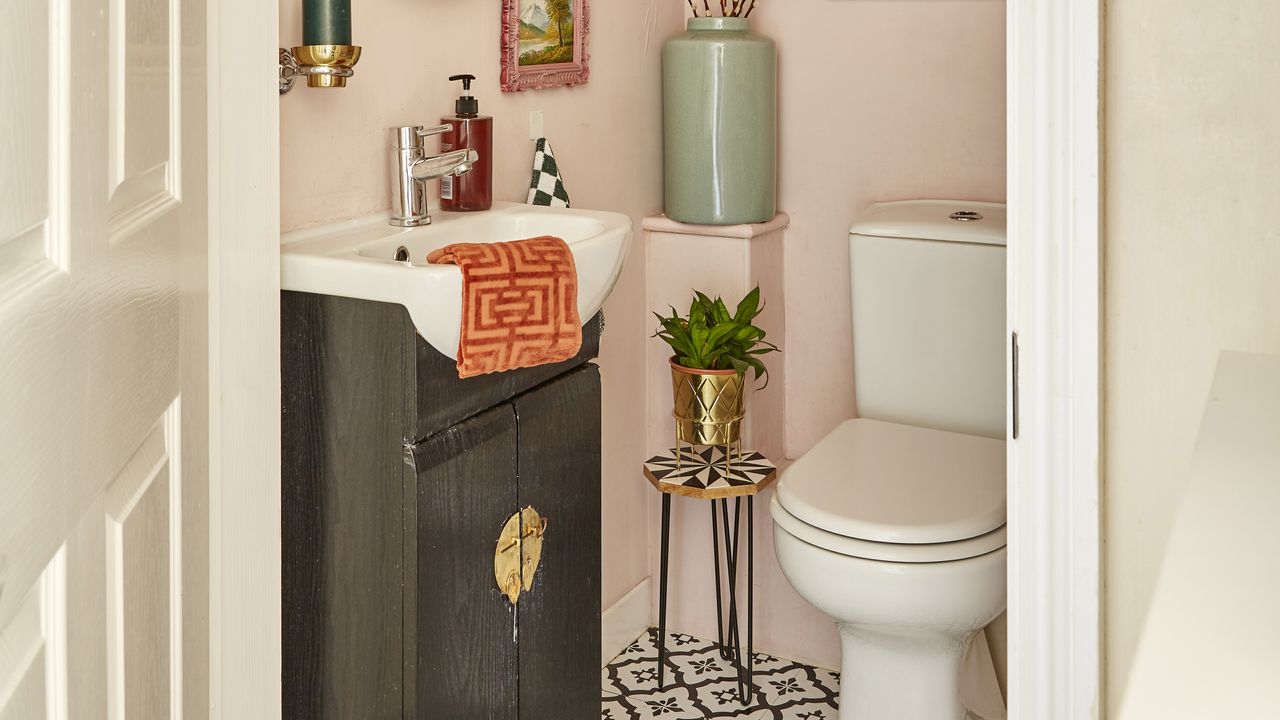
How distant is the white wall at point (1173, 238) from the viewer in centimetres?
112

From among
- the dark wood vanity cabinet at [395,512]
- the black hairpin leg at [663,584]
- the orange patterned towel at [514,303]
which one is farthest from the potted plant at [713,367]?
the orange patterned towel at [514,303]

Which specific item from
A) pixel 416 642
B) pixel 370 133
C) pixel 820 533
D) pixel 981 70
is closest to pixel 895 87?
pixel 981 70

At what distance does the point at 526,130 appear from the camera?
213 centimetres

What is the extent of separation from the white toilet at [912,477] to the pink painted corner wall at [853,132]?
0.11m

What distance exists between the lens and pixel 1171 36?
1146mm

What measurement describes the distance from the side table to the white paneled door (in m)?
1.28

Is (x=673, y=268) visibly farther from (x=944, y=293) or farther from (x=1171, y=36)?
(x=1171, y=36)

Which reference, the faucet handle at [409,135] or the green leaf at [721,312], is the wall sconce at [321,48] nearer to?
the faucet handle at [409,135]

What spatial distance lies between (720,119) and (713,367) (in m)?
0.54

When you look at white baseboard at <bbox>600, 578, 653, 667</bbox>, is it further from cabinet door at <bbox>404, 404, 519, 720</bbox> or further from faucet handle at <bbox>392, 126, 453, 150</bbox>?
faucet handle at <bbox>392, 126, 453, 150</bbox>

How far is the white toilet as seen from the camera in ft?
6.09

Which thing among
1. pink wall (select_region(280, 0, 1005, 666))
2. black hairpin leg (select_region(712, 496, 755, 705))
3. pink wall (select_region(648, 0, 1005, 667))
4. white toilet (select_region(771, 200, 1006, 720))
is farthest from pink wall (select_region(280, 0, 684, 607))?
white toilet (select_region(771, 200, 1006, 720))

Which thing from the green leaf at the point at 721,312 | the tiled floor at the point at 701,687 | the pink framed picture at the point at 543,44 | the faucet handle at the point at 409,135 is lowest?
the tiled floor at the point at 701,687

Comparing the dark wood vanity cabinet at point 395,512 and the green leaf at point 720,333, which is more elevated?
the green leaf at point 720,333
